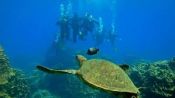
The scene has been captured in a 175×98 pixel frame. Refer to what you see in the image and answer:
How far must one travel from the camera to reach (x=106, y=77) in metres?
4.68

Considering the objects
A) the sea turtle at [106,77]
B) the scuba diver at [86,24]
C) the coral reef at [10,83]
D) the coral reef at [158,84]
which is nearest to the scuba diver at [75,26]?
the scuba diver at [86,24]

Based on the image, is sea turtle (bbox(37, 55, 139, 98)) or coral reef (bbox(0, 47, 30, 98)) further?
coral reef (bbox(0, 47, 30, 98))

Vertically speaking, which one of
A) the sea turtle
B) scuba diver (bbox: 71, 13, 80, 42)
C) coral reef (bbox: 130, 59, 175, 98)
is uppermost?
scuba diver (bbox: 71, 13, 80, 42)

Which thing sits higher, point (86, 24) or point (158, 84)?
point (86, 24)

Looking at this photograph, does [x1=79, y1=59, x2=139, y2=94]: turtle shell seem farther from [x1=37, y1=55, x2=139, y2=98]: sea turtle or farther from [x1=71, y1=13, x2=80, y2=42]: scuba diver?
[x1=71, y1=13, x2=80, y2=42]: scuba diver

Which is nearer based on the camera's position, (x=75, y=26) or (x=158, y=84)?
(x=158, y=84)

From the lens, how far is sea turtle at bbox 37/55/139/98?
4359 millimetres

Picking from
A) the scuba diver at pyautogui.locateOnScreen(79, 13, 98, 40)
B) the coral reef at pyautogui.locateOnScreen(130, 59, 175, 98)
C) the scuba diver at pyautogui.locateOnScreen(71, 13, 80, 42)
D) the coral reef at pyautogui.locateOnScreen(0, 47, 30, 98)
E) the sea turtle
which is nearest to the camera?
the sea turtle

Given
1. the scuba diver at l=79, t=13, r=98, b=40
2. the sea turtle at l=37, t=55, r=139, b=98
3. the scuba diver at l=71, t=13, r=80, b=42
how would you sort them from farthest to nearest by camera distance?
the scuba diver at l=79, t=13, r=98, b=40 < the scuba diver at l=71, t=13, r=80, b=42 < the sea turtle at l=37, t=55, r=139, b=98

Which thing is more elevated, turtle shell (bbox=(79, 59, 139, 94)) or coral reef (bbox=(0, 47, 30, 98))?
coral reef (bbox=(0, 47, 30, 98))

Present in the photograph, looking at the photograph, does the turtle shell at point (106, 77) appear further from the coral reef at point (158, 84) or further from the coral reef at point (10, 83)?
the coral reef at point (10, 83)

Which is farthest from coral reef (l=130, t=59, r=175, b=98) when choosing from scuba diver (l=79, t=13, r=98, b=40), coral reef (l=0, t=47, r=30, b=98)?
scuba diver (l=79, t=13, r=98, b=40)

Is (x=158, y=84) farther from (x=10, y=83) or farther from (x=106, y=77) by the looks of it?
(x=10, y=83)

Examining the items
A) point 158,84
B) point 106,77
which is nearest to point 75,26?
point 158,84
